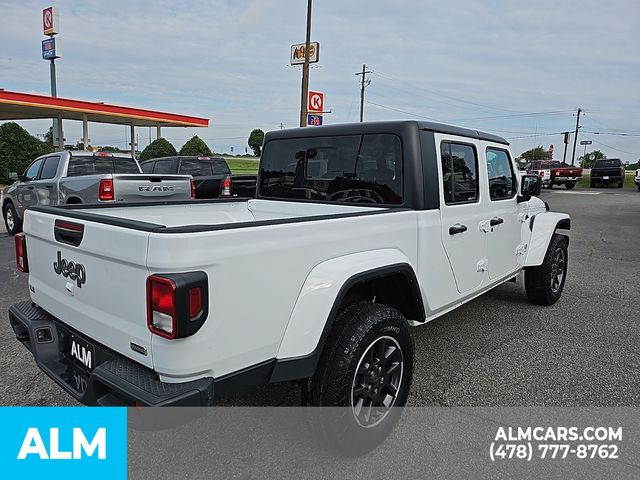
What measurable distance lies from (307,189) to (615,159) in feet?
113

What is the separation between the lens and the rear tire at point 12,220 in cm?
993

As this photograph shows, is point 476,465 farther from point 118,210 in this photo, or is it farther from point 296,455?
point 118,210

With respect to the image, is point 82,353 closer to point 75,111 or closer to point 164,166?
point 164,166

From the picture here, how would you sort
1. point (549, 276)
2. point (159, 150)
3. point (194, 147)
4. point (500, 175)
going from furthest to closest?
point (194, 147) < point (159, 150) < point (549, 276) < point (500, 175)

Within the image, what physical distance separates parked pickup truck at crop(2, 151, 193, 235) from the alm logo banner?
4.95m

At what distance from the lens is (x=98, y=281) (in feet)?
7.33

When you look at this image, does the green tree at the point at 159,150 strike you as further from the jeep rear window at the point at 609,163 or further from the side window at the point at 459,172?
the side window at the point at 459,172

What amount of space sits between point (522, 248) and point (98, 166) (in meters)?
7.85

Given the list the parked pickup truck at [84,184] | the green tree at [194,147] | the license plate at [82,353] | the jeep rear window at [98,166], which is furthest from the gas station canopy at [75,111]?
the license plate at [82,353]

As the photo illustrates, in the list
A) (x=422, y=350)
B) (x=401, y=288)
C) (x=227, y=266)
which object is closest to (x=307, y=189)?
(x=401, y=288)

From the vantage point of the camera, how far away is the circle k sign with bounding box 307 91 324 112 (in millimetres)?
16141

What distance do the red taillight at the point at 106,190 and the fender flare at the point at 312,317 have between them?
621 centimetres

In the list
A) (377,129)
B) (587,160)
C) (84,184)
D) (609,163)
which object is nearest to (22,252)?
(377,129)

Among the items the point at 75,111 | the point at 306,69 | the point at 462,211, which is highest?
the point at 306,69
